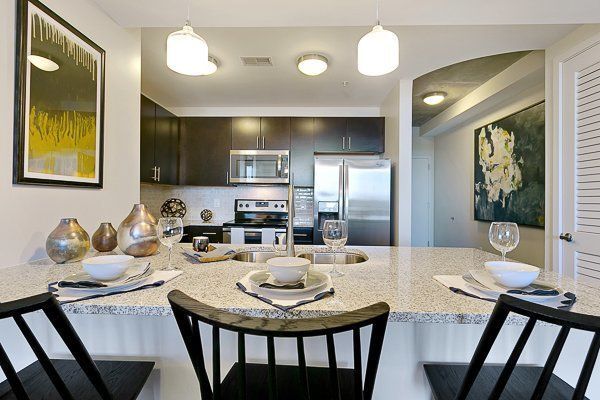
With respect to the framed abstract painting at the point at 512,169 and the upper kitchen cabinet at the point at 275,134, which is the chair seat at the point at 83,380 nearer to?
the upper kitchen cabinet at the point at 275,134

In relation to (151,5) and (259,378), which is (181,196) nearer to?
(151,5)

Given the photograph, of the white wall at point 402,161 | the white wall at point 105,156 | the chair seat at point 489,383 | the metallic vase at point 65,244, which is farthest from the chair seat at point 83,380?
the white wall at point 402,161

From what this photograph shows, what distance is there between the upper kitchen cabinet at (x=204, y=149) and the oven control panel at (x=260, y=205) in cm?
38

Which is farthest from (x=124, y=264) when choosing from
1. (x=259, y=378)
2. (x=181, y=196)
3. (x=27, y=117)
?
(x=181, y=196)

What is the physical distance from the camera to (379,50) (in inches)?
52.7

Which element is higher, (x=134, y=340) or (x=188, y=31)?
(x=188, y=31)

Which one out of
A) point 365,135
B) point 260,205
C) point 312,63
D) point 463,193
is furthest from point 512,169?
point 260,205

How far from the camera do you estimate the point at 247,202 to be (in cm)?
399

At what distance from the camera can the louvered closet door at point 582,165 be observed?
1.92 metres

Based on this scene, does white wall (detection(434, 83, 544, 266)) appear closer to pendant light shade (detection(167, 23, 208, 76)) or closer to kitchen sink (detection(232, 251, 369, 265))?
kitchen sink (detection(232, 251, 369, 265))

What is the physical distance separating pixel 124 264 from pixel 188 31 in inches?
43.6

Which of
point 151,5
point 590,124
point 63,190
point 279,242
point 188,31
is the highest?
point 151,5

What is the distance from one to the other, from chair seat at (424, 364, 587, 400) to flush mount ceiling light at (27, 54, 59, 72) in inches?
75.7

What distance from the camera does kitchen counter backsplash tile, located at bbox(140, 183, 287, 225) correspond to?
4.05 metres
